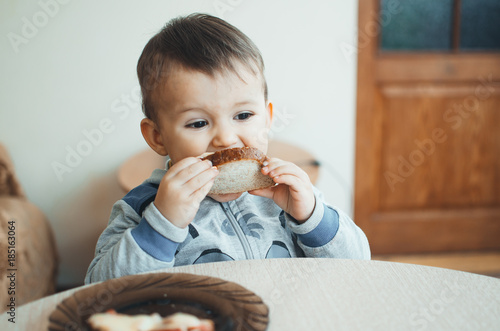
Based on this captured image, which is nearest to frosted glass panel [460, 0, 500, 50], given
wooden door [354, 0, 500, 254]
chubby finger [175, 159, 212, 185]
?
wooden door [354, 0, 500, 254]

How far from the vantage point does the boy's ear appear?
1034 mm

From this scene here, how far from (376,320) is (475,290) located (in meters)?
0.18

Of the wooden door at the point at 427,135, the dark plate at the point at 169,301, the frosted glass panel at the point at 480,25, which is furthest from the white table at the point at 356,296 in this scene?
the frosted glass panel at the point at 480,25

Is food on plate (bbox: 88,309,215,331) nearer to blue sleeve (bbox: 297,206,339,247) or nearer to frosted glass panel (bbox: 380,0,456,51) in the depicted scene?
blue sleeve (bbox: 297,206,339,247)

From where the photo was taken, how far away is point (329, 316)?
1.89 ft

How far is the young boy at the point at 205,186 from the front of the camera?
0.82 meters

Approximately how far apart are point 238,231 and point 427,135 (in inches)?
71.3

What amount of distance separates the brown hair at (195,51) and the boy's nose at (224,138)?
0.11 m

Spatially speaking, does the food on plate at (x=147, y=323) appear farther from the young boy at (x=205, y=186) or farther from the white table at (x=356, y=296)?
the young boy at (x=205, y=186)

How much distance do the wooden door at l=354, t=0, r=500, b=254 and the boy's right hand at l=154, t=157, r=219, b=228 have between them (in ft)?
5.70

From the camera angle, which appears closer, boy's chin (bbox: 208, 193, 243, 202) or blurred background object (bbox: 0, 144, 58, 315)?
boy's chin (bbox: 208, 193, 243, 202)

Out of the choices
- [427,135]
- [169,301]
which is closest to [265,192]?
[169,301]

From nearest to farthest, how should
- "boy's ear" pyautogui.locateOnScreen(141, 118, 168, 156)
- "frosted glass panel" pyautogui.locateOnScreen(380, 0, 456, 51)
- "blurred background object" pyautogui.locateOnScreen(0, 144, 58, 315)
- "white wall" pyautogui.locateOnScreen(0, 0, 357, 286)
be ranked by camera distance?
1. "boy's ear" pyautogui.locateOnScreen(141, 118, 168, 156)
2. "blurred background object" pyautogui.locateOnScreen(0, 144, 58, 315)
3. "white wall" pyautogui.locateOnScreen(0, 0, 357, 286)
4. "frosted glass panel" pyautogui.locateOnScreen(380, 0, 456, 51)

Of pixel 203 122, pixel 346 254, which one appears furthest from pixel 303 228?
pixel 203 122
